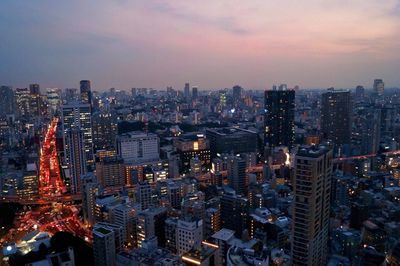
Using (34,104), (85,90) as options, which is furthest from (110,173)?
(85,90)

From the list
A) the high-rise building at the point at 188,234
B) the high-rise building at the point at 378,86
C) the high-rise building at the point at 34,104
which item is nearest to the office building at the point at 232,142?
the high-rise building at the point at 188,234

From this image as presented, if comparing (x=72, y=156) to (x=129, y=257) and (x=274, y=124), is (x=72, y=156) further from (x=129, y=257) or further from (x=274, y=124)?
(x=274, y=124)

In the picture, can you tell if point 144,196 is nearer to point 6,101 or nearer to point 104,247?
point 104,247

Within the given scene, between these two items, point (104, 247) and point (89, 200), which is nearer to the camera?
point (104, 247)

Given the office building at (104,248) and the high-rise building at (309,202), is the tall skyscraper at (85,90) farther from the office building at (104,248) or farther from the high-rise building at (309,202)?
the high-rise building at (309,202)

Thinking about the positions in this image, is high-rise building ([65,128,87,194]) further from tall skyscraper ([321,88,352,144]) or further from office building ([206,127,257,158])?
tall skyscraper ([321,88,352,144])

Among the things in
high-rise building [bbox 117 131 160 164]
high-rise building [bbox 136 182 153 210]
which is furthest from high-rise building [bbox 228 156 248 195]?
high-rise building [bbox 117 131 160 164]
